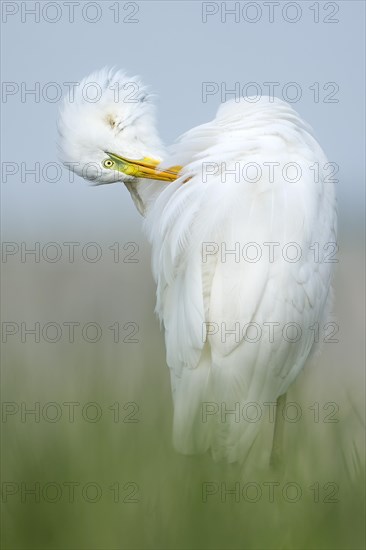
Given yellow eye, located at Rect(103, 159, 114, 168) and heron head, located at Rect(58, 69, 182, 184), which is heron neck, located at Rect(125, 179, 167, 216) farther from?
yellow eye, located at Rect(103, 159, 114, 168)

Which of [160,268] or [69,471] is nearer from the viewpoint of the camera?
[69,471]

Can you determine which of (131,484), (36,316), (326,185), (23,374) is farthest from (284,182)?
(131,484)

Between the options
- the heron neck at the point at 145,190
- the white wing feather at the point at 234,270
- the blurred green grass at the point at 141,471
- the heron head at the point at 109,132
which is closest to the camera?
the blurred green grass at the point at 141,471

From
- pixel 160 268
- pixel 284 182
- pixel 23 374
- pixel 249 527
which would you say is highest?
pixel 284 182

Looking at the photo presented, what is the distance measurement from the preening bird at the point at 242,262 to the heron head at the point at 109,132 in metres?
0.66

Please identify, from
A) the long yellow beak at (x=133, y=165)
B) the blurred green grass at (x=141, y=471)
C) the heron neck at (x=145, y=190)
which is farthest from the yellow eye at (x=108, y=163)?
the blurred green grass at (x=141, y=471)

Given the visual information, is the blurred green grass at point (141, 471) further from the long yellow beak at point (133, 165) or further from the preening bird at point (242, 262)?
the long yellow beak at point (133, 165)

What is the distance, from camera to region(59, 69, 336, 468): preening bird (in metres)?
3.37

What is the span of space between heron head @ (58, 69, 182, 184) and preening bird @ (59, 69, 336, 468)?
66cm

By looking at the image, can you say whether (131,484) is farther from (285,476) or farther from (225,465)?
(285,476)

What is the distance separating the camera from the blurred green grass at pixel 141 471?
4.88 ft

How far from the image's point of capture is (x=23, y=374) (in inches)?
74.3

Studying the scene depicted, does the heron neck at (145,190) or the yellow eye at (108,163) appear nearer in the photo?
the yellow eye at (108,163)

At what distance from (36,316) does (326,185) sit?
1.37 meters
